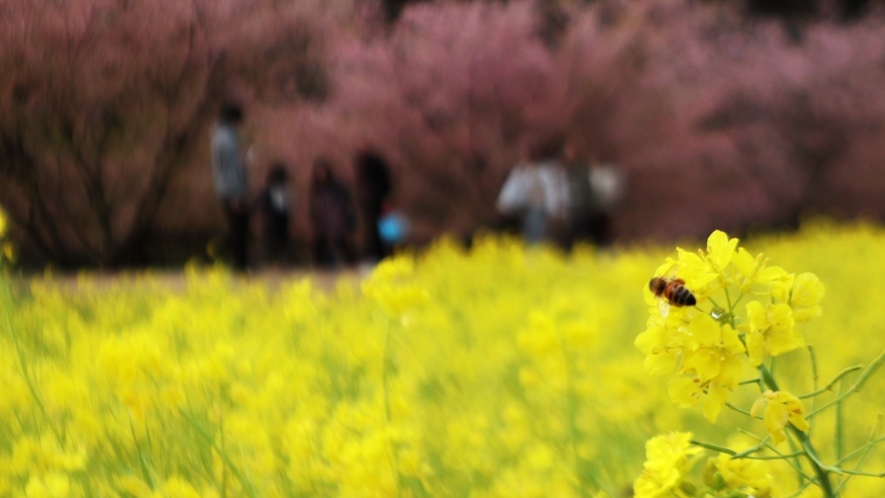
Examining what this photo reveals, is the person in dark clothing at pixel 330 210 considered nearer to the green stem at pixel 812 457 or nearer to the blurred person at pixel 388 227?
the blurred person at pixel 388 227

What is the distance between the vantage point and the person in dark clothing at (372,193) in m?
7.45

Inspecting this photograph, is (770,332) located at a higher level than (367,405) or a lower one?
higher

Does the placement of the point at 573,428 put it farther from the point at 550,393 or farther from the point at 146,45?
the point at 146,45

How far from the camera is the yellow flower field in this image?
1.34 meters

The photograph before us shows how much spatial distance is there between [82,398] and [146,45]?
2730 millimetres

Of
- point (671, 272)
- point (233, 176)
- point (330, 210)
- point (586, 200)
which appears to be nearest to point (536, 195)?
point (586, 200)

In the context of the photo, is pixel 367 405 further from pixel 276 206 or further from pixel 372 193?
pixel 276 206

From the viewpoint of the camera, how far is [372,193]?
7.52 metres

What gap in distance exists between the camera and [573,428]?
1.62 metres

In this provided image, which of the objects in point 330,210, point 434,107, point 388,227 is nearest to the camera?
point 330,210

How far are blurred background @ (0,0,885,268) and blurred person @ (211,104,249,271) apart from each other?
0.75ft

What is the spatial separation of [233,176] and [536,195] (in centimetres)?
272

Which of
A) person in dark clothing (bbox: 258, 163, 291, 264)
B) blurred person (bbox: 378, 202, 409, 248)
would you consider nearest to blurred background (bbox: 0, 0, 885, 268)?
person in dark clothing (bbox: 258, 163, 291, 264)

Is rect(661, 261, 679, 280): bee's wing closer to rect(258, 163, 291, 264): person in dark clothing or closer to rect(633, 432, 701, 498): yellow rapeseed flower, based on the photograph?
rect(633, 432, 701, 498): yellow rapeseed flower
